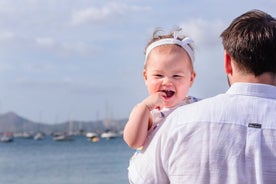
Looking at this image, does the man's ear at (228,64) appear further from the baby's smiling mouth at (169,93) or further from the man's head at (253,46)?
the baby's smiling mouth at (169,93)

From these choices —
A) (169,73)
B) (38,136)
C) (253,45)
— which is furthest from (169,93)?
(38,136)

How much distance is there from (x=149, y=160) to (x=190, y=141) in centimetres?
24

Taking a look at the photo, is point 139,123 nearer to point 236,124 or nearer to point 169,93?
point 169,93

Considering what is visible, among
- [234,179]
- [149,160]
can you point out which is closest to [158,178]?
[149,160]

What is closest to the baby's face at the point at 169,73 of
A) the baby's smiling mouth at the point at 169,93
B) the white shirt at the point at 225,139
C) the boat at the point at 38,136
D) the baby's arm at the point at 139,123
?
the baby's smiling mouth at the point at 169,93

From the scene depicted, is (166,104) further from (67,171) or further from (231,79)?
(67,171)

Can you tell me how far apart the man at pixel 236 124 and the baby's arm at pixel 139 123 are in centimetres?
20

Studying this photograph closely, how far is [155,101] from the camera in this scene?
3238 millimetres

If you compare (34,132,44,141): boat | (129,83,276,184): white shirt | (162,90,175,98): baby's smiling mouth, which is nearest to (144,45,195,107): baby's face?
(162,90,175,98): baby's smiling mouth

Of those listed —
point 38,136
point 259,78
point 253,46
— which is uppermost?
point 253,46

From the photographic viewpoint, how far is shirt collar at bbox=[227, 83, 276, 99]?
282 cm

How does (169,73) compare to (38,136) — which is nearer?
(169,73)

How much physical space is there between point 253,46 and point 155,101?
2.02ft

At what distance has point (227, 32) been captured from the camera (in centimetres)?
288
